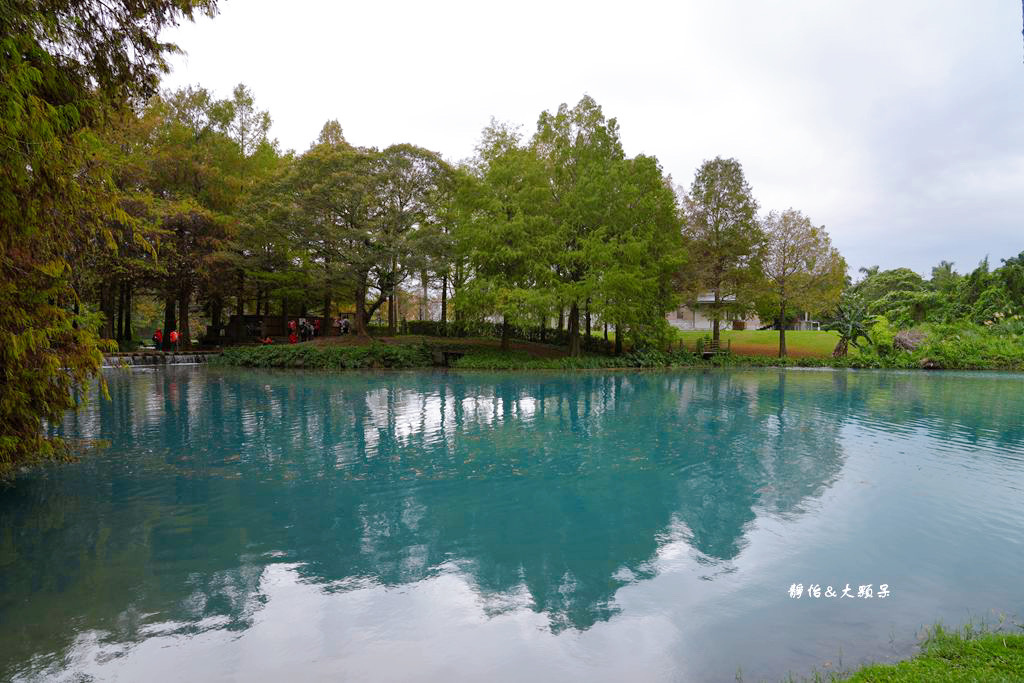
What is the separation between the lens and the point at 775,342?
4106 cm

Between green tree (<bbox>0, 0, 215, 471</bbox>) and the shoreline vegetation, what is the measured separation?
66.4 ft

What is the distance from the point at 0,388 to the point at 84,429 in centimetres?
584

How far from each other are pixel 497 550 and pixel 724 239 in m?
32.4

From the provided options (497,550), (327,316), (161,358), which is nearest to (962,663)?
(497,550)

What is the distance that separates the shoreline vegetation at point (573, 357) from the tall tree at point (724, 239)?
3781 mm

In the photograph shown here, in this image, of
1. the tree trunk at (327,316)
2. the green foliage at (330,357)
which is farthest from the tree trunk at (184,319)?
the tree trunk at (327,316)

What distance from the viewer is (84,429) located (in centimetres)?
1138

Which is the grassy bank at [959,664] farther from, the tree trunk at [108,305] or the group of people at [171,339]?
the tree trunk at [108,305]

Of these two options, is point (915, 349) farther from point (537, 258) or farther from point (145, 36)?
point (145, 36)

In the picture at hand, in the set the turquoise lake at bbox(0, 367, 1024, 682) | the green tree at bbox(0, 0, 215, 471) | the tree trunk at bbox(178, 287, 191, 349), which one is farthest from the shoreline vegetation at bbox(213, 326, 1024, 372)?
Result: the green tree at bbox(0, 0, 215, 471)

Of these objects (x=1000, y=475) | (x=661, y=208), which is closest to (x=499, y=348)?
(x=661, y=208)

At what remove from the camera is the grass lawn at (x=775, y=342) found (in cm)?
3759

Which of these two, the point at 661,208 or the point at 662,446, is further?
the point at 661,208

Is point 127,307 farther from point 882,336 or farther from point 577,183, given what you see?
point 882,336
